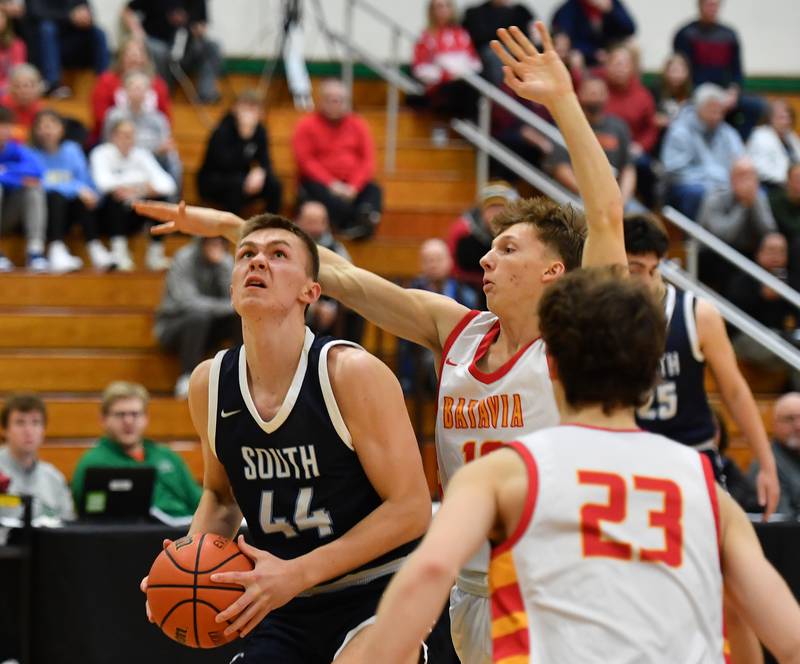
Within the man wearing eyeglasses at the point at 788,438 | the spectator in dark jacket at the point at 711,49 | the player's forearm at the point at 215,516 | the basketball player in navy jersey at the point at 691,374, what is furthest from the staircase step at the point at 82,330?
the spectator in dark jacket at the point at 711,49

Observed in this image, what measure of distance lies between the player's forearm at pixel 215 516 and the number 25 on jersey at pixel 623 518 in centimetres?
183

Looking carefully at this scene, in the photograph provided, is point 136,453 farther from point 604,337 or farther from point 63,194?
point 604,337

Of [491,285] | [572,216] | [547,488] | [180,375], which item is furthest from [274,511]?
[180,375]

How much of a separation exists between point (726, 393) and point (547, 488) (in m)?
3.12

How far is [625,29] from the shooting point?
1341 cm

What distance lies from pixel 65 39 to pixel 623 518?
10.5m

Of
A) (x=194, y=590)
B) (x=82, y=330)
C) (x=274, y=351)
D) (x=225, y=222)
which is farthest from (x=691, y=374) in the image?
(x=82, y=330)

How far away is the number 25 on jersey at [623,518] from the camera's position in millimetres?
2791

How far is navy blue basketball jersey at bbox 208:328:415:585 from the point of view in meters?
4.11

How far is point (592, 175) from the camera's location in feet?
12.3

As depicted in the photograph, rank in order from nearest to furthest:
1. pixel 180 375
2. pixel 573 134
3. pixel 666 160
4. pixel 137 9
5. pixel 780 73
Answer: pixel 573 134 < pixel 180 375 < pixel 666 160 < pixel 137 9 < pixel 780 73

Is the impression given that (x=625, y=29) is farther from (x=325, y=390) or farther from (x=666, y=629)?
(x=666, y=629)

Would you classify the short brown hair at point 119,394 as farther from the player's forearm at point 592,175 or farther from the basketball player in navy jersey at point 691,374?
the player's forearm at point 592,175

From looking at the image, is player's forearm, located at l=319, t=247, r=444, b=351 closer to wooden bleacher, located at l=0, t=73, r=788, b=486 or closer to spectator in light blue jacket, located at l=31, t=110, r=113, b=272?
wooden bleacher, located at l=0, t=73, r=788, b=486
